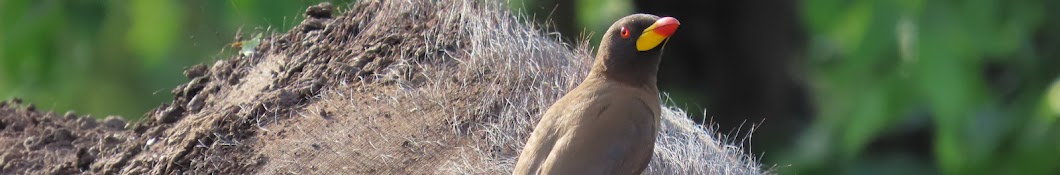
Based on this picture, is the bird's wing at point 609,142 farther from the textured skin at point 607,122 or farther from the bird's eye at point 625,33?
the bird's eye at point 625,33

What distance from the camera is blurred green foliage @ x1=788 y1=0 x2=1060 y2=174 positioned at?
601 centimetres

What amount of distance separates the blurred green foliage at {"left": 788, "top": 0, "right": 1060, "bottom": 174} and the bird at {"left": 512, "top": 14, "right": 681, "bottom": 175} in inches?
92.3

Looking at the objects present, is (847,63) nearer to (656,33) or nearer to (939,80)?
(939,80)

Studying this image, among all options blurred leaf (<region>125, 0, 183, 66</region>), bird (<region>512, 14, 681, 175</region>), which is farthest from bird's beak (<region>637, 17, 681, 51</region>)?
blurred leaf (<region>125, 0, 183, 66</region>)

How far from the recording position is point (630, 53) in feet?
11.8

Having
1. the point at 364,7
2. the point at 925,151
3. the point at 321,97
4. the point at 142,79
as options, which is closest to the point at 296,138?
the point at 321,97

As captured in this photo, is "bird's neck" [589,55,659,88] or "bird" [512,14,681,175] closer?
"bird" [512,14,681,175]

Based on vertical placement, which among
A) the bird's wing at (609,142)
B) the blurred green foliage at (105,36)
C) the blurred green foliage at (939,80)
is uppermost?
the blurred green foliage at (105,36)

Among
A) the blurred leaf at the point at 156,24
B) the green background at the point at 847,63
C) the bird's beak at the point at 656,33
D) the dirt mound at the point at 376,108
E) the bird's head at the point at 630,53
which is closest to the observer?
the bird's beak at the point at 656,33

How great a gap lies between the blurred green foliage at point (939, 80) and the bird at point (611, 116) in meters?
2.34

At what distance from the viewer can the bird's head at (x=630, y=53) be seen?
353 centimetres

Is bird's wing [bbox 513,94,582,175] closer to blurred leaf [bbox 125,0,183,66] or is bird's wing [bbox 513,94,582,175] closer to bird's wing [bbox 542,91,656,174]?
bird's wing [bbox 542,91,656,174]

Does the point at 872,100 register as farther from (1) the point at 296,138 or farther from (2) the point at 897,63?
(1) the point at 296,138

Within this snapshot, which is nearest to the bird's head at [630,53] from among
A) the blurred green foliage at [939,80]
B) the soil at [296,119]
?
the soil at [296,119]
